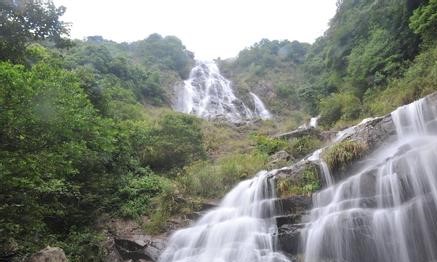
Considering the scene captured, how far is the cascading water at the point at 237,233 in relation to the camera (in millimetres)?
10969

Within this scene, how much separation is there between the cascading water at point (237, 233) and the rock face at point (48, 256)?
10.5 feet

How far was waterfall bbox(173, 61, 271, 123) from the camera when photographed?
39.3 meters

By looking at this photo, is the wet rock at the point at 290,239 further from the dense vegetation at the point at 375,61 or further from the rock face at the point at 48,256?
the dense vegetation at the point at 375,61

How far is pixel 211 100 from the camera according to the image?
42688 millimetres

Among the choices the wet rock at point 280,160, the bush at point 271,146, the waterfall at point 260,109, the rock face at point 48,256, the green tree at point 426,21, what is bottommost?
the rock face at point 48,256

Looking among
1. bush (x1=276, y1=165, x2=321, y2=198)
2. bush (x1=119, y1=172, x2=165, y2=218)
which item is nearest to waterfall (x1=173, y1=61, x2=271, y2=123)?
bush (x1=119, y1=172, x2=165, y2=218)

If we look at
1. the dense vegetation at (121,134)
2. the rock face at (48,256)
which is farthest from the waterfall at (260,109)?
the rock face at (48,256)

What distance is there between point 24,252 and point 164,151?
8.91m

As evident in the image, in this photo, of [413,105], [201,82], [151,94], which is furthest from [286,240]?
[201,82]

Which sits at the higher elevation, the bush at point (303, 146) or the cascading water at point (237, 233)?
the bush at point (303, 146)

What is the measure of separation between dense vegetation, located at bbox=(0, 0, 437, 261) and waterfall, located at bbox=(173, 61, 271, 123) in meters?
10.0

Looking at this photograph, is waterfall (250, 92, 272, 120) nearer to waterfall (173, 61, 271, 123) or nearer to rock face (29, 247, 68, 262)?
waterfall (173, 61, 271, 123)

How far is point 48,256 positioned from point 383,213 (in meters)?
7.42

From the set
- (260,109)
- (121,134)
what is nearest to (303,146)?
(121,134)
